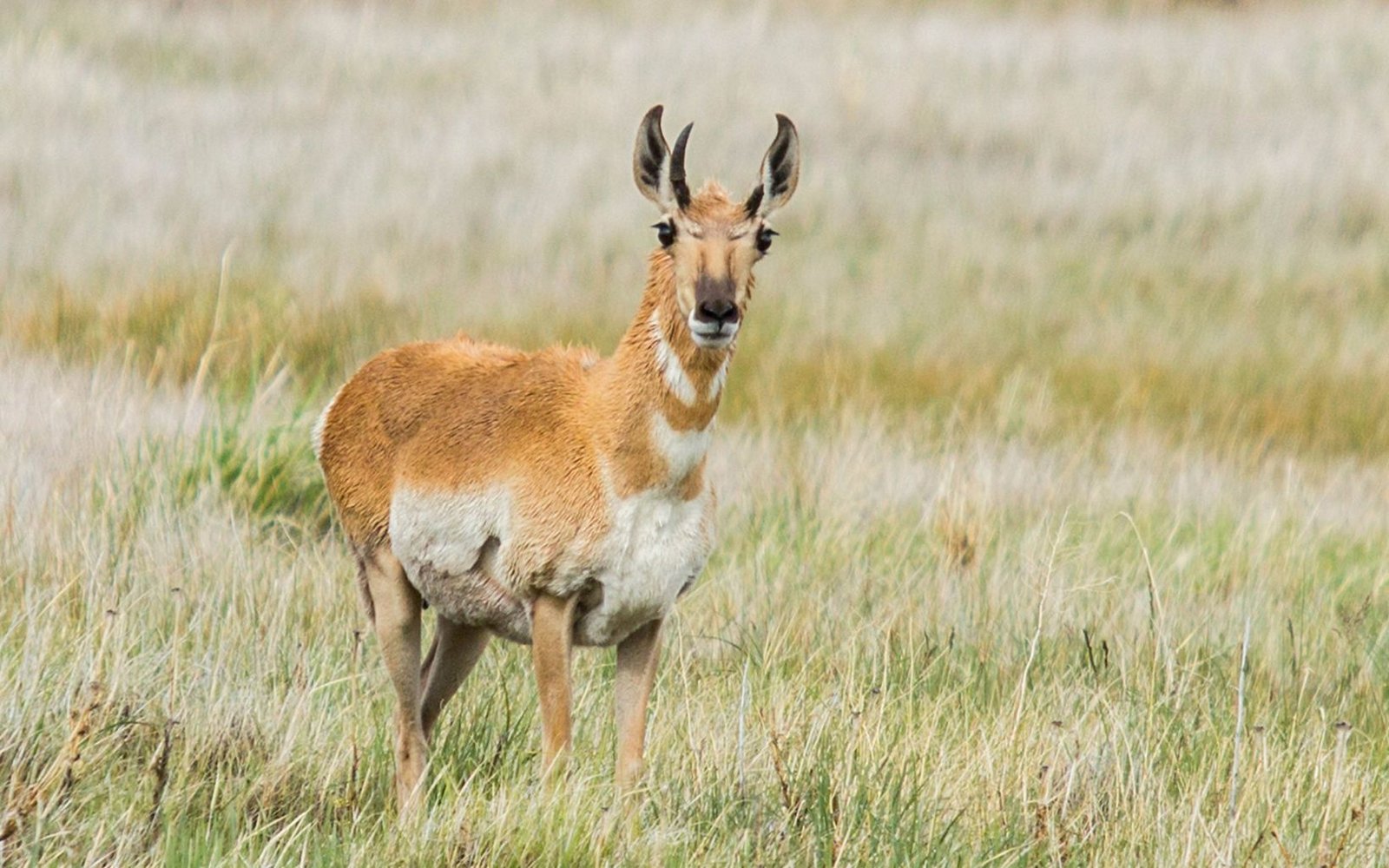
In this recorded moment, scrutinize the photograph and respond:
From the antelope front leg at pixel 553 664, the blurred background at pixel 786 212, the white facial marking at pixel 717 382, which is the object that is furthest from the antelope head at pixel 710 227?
the blurred background at pixel 786 212

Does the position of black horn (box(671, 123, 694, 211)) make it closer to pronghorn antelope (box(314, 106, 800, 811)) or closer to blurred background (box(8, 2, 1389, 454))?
pronghorn antelope (box(314, 106, 800, 811))

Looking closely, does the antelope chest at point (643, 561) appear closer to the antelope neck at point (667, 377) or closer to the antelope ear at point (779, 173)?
the antelope neck at point (667, 377)

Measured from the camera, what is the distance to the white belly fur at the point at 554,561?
4383mm

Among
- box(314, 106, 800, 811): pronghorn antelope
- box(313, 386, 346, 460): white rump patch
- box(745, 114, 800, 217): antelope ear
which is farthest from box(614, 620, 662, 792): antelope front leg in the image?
box(313, 386, 346, 460): white rump patch

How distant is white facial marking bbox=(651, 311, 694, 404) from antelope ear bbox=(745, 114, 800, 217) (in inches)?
14.3

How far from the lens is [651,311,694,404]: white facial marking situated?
4.46 meters

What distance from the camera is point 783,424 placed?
995 cm

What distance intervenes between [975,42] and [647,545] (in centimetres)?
1794

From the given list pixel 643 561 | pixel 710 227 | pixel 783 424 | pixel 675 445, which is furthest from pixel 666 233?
pixel 783 424

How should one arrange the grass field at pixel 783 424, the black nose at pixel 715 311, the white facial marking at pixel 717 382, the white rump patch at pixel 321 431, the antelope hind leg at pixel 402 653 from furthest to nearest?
1. the white rump patch at pixel 321 431
2. the antelope hind leg at pixel 402 653
3. the grass field at pixel 783 424
4. the white facial marking at pixel 717 382
5. the black nose at pixel 715 311

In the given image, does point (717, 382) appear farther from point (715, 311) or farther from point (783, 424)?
point (783, 424)

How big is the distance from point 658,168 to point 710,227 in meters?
0.22

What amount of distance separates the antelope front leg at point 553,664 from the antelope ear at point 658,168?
37.4 inches

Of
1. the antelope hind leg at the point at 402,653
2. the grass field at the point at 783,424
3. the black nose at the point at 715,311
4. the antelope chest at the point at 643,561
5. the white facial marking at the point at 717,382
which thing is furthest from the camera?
the antelope hind leg at the point at 402,653
